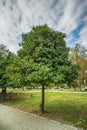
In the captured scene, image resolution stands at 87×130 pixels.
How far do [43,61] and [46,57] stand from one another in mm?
474

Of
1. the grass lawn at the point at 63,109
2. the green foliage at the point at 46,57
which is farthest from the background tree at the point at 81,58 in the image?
the green foliage at the point at 46,57

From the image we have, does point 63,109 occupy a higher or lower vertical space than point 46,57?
lower

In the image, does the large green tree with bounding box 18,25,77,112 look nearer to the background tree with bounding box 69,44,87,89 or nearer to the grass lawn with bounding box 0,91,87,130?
the grass lawn with bounding box 0,91,87,130

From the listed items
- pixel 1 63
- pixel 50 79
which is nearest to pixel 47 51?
pixel 50 79

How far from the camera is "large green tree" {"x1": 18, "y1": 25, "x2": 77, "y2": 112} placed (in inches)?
369

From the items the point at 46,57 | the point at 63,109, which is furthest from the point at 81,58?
the point at 46,57

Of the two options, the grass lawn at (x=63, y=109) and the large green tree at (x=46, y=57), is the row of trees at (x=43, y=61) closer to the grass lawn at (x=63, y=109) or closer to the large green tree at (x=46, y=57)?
the large green tree at (x=46, y=57)

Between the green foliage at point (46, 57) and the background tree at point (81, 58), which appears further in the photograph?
the background tree at point (81, 58)

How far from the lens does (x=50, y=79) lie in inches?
368

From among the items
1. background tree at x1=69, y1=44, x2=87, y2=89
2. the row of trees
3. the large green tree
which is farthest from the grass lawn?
background tree at x1=69, y1=44, x2=87, y2=89

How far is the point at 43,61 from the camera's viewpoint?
400 inches

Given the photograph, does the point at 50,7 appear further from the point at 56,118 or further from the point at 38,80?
the point at 56,118

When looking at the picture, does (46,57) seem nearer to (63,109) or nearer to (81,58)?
(63,109)

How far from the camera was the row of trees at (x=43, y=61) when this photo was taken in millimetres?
9461
